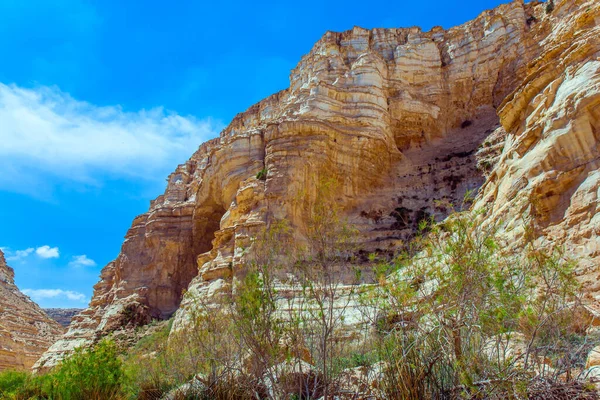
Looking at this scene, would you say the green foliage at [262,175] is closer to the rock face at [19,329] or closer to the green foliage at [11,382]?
the green foliage at [11,382]

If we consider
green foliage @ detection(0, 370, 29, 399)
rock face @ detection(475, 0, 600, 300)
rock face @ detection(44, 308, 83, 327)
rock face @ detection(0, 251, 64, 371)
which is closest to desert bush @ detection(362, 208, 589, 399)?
rock face @ detection(475, 0, 600, 300)

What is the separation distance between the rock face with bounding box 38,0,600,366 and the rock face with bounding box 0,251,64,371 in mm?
3345

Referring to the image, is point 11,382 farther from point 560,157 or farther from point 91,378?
point 560,157

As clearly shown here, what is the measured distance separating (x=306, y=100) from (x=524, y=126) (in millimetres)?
16709

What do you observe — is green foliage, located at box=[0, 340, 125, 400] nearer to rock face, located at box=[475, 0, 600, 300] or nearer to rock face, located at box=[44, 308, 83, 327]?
rock face, located at box=[475, 0, 600, 300]

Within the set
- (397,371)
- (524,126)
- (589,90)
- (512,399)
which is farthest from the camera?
(524,126)

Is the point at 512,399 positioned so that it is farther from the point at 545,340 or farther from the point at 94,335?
the point at 94,335

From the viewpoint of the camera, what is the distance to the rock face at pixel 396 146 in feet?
60.1

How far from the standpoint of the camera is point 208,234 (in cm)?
4106

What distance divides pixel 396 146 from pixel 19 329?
35343mm

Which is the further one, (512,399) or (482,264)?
(482,264)

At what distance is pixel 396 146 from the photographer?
36.1 meters

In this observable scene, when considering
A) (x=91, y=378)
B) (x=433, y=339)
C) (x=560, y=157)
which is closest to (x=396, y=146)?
(x=560, y=157)

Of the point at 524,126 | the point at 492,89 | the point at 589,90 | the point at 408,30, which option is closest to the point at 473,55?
the point at 492,89
